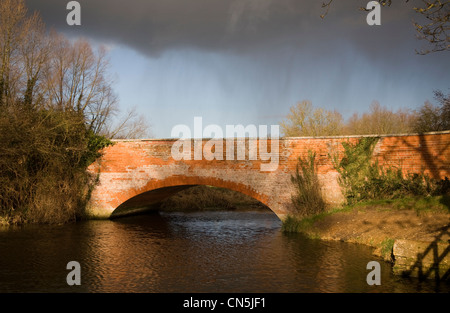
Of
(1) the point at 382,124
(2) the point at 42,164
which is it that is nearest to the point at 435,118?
(1) the point at 382,124

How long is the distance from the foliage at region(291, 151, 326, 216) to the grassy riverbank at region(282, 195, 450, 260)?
30 cm

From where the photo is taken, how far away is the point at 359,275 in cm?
718

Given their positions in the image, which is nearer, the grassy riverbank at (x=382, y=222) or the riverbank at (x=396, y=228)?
the riverbank at (x=396, y=228)

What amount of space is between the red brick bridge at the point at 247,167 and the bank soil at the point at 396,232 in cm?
128

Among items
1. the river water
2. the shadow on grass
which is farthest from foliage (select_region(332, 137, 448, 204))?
the shadow on grass

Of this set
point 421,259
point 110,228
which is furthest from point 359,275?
point 110,228

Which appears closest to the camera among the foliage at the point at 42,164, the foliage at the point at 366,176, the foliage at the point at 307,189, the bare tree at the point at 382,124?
the foliage at the point at 366,176

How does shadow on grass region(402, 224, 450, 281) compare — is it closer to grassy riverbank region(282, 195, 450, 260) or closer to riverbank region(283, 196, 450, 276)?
riverbank region(283, 196, 450, 276)

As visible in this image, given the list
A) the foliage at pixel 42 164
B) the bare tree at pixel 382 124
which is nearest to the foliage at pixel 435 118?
the bare tree at pixel 382 124

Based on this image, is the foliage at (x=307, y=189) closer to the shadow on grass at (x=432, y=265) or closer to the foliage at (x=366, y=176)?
the foliage at (x=366, y=176)

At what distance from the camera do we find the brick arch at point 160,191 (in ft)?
42.0
